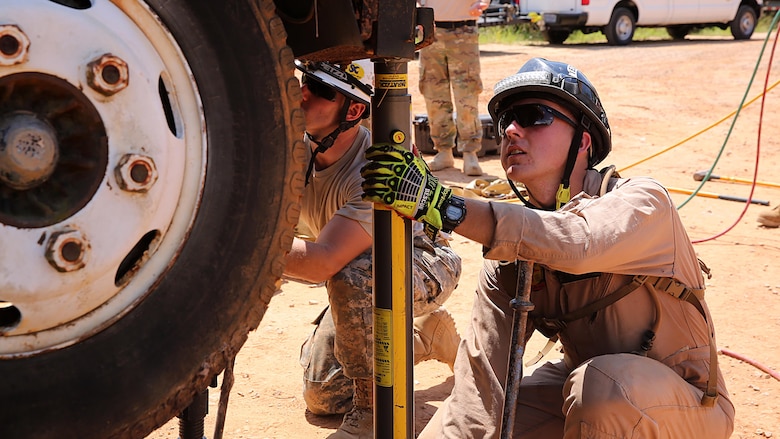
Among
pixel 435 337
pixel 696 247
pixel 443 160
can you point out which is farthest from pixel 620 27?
pixel 435 337

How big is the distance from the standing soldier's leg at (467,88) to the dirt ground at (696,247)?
269 millimetres

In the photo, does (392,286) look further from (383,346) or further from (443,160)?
(443,160)

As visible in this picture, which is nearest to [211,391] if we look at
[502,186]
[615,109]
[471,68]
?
[502,186]

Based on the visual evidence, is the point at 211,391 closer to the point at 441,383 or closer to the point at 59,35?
the point at 441,383

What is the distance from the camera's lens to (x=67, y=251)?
154 centimetres

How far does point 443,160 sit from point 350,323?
548 centimetres

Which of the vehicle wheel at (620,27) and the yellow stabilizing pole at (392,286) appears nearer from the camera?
the yellow stabilizing pole at (392,286)

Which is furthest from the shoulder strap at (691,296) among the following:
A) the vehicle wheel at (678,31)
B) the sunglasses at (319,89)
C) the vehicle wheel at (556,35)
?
the vehicle wheel at (678,31)

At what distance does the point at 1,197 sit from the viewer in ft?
5.07

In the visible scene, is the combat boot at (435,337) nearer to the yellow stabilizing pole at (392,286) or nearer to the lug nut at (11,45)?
the yellow stabilizing pole at (392,286)

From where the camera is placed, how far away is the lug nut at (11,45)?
1.48m

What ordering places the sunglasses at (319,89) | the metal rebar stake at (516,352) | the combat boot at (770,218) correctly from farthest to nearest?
the combat boot at (770,218)
the sunglasses at (319,89)
the metal rebar stake at (516,352)

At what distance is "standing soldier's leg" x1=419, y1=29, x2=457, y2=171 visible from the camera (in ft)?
27.8

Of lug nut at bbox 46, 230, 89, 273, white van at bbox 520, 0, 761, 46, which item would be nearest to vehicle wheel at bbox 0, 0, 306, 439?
lug nut at bbox 46, 230, 89, 273
